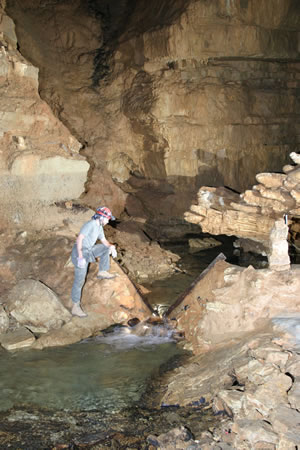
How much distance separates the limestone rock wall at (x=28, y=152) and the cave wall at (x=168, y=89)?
12.9 feet

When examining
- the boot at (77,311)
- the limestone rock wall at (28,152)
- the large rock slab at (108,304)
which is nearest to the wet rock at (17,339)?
the large rock slab at (108,304)

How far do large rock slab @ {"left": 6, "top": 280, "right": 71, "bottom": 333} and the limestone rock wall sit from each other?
172 centimetres

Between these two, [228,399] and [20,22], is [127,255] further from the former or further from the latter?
[20,22]

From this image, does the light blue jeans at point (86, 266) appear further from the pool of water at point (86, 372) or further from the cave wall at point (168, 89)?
the cave wall at point (168, 89)

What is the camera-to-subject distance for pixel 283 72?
1355cm

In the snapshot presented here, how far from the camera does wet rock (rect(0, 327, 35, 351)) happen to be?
22.1ft

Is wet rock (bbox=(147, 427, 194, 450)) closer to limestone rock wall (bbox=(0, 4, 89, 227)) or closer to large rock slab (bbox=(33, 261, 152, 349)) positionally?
large rock slab (bbox=(33, 261, 152, 349))

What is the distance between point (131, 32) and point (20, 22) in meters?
3.63

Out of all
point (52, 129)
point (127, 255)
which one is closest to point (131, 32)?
point (52, 129)

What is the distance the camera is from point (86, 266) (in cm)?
723

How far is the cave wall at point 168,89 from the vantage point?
12.5m

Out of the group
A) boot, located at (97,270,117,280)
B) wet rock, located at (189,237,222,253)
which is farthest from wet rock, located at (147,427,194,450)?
wet rock, located at (189,237,222,253)

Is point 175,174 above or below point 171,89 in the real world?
below

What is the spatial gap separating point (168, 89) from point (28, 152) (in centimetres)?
597
